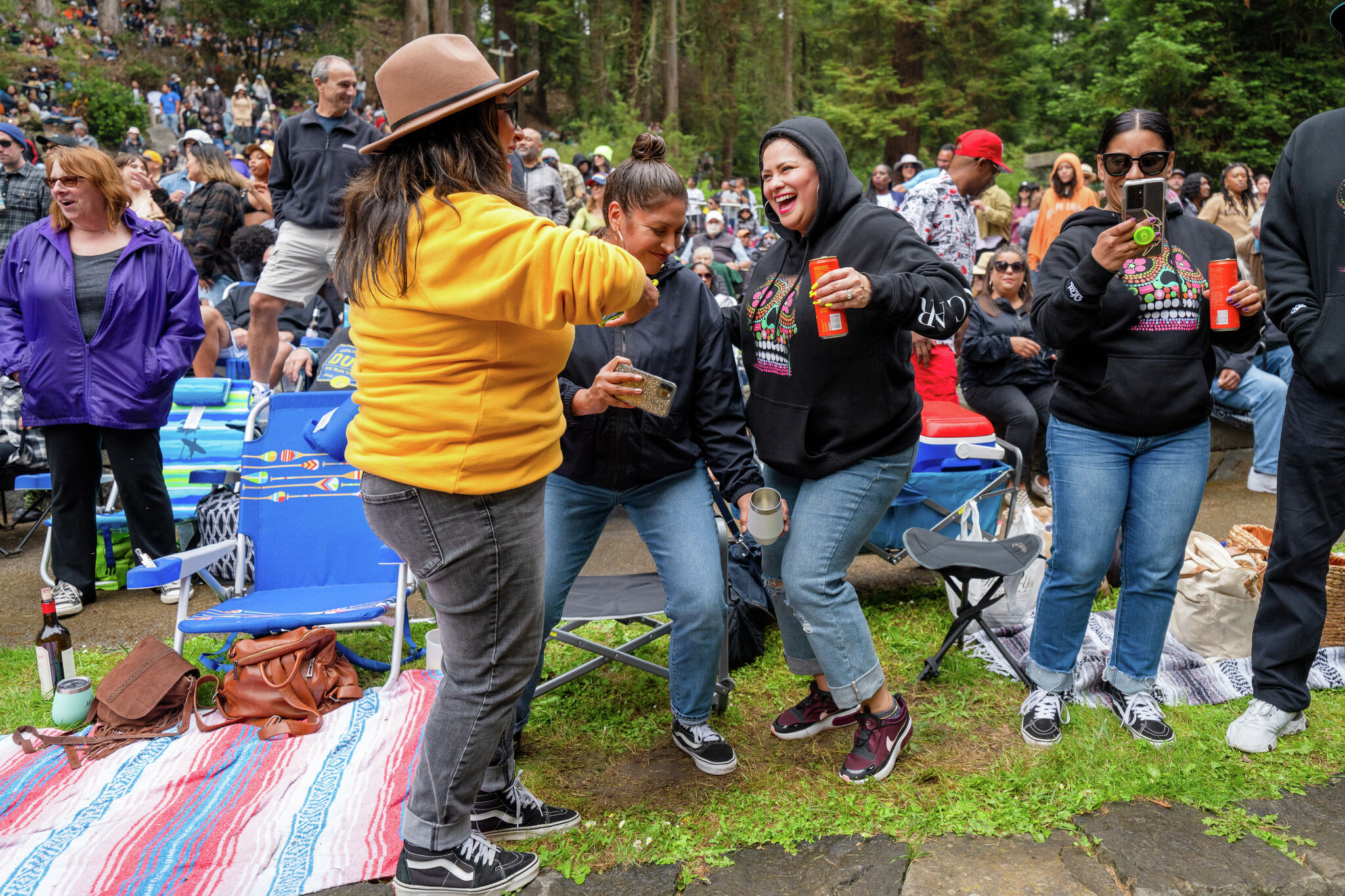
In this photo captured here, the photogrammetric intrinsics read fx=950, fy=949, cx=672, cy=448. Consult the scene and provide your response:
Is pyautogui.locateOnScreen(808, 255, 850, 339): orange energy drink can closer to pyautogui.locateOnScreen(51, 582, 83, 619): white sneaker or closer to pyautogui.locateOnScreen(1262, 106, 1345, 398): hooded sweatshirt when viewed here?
pyautogui.locateOnScreen(1262, 106, 1345, 398): hooded sweatshirt

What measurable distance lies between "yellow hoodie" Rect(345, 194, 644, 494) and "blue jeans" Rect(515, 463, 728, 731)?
0.59 metres

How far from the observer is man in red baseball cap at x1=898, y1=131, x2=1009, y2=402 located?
16.7ft

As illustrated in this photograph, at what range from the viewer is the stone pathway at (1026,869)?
2408 mm

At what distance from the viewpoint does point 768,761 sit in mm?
3096

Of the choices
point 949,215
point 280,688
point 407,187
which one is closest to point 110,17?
point 949,215

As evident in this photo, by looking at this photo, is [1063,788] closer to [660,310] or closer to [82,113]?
[660,310]

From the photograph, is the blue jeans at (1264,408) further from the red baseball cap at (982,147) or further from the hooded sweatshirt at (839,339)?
the hooded sweatshirt at (839,339)

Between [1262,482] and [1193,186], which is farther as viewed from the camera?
[1193,186]

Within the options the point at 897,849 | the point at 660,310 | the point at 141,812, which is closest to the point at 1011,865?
the point at 897,849

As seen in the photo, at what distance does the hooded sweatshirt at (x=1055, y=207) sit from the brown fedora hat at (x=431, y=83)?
6.84 meters

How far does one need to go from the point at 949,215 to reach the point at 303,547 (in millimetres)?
3735

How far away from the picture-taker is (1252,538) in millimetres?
4293

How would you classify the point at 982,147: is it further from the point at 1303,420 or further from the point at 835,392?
the point at 835,392

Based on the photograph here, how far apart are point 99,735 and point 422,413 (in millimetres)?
2148
